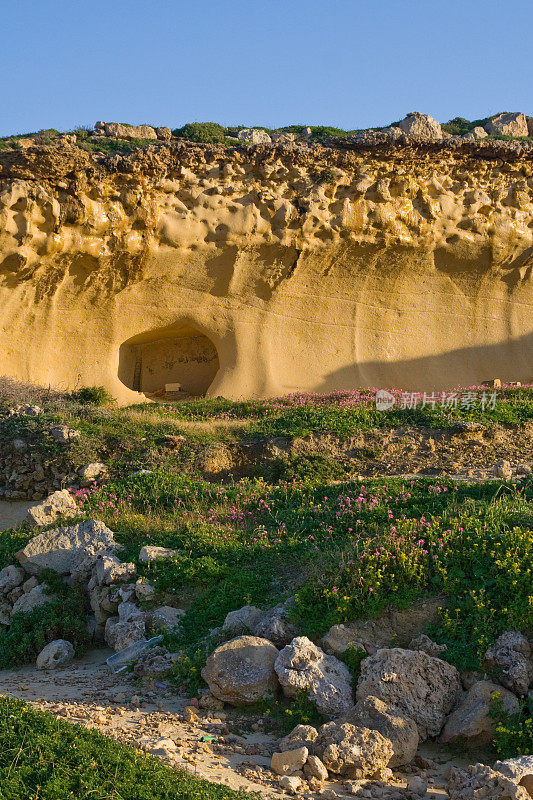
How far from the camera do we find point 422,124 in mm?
18547

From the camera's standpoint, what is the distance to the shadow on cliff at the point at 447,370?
16578 millimetres

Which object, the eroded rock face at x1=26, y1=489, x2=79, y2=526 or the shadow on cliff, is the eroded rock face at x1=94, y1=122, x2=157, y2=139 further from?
the eroded rock face at x1=26, y1=489, x2=79, y2=526

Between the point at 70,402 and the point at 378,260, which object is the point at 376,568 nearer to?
the point at 70,402

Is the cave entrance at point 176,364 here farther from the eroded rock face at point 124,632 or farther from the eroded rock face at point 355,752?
the eroded rock face at point 355,752

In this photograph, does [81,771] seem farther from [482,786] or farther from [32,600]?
[32,600]

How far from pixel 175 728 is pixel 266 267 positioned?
1225 cm

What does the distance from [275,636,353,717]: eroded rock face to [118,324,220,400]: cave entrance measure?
Result: 12.0m

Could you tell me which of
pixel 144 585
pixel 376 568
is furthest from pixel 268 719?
pixel 144 585

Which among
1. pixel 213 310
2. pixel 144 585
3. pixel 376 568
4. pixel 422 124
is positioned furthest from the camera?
pixel 422 124

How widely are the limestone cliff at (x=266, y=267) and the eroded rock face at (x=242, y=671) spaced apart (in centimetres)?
1031

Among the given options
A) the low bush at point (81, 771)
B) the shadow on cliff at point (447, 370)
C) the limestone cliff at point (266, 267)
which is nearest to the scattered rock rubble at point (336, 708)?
the low bush at point (81, 771)

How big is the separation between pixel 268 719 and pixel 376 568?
1389mm

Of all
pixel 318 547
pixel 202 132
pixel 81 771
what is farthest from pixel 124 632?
pixel 202 132

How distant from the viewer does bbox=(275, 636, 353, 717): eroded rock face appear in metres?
4.59
